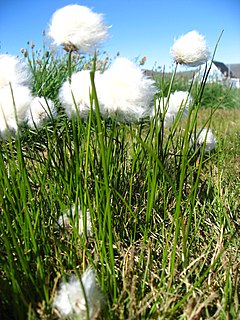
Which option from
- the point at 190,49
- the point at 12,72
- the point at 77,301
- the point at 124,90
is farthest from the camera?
the point at 190,49

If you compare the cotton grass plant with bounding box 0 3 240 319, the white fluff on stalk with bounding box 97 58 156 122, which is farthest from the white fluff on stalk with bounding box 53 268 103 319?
the white fluff on stalk with bounding box 97 58 156 122

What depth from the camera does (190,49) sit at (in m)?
1.05

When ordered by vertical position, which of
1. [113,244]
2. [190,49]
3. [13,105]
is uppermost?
[190,49]

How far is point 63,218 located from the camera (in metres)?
0.95

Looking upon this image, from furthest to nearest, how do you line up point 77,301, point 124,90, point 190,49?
point 190,49 < point 124,90 < point 77,301

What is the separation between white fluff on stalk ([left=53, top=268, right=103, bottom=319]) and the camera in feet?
2.18

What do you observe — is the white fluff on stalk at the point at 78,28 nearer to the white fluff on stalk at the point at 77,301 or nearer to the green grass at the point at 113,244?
the green grass at the point at 113,244

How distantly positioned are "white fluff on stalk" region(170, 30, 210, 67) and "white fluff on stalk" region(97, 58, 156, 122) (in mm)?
250

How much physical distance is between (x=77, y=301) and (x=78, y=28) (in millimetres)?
575

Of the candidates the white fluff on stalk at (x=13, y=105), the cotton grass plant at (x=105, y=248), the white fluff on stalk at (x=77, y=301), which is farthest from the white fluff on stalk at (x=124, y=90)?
the white fluff on stalk at (x=77, y=301)

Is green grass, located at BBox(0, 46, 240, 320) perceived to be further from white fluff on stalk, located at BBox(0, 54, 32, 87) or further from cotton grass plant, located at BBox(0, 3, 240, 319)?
white fluff on stalk, located at BBox(0, 54, 32, 87)

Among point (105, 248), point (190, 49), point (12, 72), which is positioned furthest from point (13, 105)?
point (190, 49)

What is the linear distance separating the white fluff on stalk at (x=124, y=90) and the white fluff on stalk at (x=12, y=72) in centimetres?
22

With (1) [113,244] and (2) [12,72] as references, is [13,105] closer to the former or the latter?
(2) [12,72]
